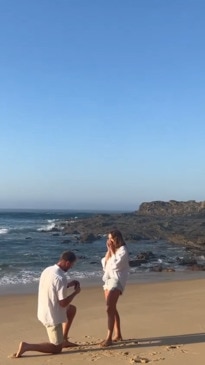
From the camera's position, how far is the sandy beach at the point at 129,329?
639cm

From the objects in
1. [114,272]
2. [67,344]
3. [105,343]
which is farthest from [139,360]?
[114,272]

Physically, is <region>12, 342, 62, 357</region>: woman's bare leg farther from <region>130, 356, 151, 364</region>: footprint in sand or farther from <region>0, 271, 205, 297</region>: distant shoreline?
<region>0, 271, 205, 297</region>: distant shoreline

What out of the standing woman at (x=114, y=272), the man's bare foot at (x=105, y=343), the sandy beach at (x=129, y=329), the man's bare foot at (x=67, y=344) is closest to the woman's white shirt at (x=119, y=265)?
the standing woman at (x=114, y=272)

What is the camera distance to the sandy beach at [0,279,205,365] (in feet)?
21.0

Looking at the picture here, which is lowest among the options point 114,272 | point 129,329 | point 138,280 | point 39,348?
point 138,280

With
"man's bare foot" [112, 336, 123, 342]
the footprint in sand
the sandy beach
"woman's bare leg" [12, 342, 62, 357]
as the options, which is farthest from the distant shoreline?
the footprint in sand

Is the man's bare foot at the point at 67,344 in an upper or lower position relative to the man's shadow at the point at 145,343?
upper

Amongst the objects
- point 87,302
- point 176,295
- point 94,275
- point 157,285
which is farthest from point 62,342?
point 94,275

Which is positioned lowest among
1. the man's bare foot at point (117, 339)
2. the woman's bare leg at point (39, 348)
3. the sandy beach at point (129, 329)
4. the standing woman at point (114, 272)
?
the sandy beach at point (129, 329)

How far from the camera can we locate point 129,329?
8.17 m

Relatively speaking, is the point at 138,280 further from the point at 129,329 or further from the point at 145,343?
the point at 145,343

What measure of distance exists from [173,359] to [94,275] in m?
11.8

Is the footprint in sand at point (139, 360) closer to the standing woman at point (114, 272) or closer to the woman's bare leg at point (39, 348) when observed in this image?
the standing woman at point (114, 272)

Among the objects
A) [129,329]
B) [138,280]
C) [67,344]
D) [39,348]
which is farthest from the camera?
[138,280]
